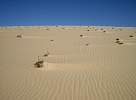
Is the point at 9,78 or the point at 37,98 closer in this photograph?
the point at 37,98

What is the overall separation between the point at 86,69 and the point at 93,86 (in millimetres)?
2276

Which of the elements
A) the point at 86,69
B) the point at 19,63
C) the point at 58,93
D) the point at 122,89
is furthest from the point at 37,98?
the point at 19,63

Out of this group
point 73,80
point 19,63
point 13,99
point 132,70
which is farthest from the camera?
point 19,63

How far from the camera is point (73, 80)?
23.8 ft

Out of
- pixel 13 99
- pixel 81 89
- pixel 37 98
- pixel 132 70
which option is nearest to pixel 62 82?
pixel 81 89

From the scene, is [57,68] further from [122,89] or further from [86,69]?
[122,89]

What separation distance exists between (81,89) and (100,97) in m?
0.82

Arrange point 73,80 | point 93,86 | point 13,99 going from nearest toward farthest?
point 13,99 < point 93,86 < point 73,80

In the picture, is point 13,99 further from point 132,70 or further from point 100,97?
point 132,70

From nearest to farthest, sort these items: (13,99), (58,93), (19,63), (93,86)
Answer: (13,99) < (58,93) < (93,86) < (19,63)

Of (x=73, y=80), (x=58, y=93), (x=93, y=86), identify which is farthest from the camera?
(x=73, y=80)

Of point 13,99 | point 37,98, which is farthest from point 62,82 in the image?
point 13,99

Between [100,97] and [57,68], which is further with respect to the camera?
[57,68]

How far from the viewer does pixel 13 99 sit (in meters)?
5.62
